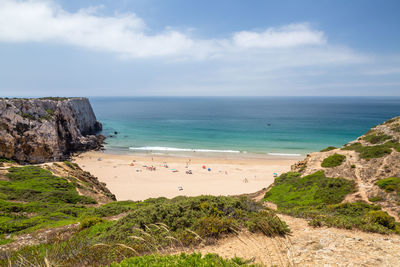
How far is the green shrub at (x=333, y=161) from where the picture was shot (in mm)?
19016

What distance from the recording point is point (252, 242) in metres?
6.68

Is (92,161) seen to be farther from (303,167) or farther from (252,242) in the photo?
(252,242)

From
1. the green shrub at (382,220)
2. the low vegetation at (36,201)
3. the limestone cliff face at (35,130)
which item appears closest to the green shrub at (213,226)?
the green shrub at (382,220)

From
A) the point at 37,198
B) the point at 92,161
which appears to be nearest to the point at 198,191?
the point at 37,198

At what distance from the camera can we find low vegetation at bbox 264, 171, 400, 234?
26.5ft

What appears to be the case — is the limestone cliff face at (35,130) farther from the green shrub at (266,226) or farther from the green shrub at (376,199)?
the green shrub at (376,199)

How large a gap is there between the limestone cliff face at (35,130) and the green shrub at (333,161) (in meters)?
39.6

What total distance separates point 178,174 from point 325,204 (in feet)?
81.7

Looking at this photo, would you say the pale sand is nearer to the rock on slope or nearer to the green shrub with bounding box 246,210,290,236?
the rock on slope

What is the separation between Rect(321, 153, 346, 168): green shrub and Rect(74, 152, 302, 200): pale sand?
33.4 ft

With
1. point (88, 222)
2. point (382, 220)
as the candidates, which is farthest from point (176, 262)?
point (382, 220)

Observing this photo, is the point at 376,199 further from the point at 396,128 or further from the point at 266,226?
the point at 396,128

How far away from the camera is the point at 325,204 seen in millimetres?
13250

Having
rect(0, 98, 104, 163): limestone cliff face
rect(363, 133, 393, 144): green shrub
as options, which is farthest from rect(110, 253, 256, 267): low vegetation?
rect(0, 98, 104, 163): limestone cliff face
